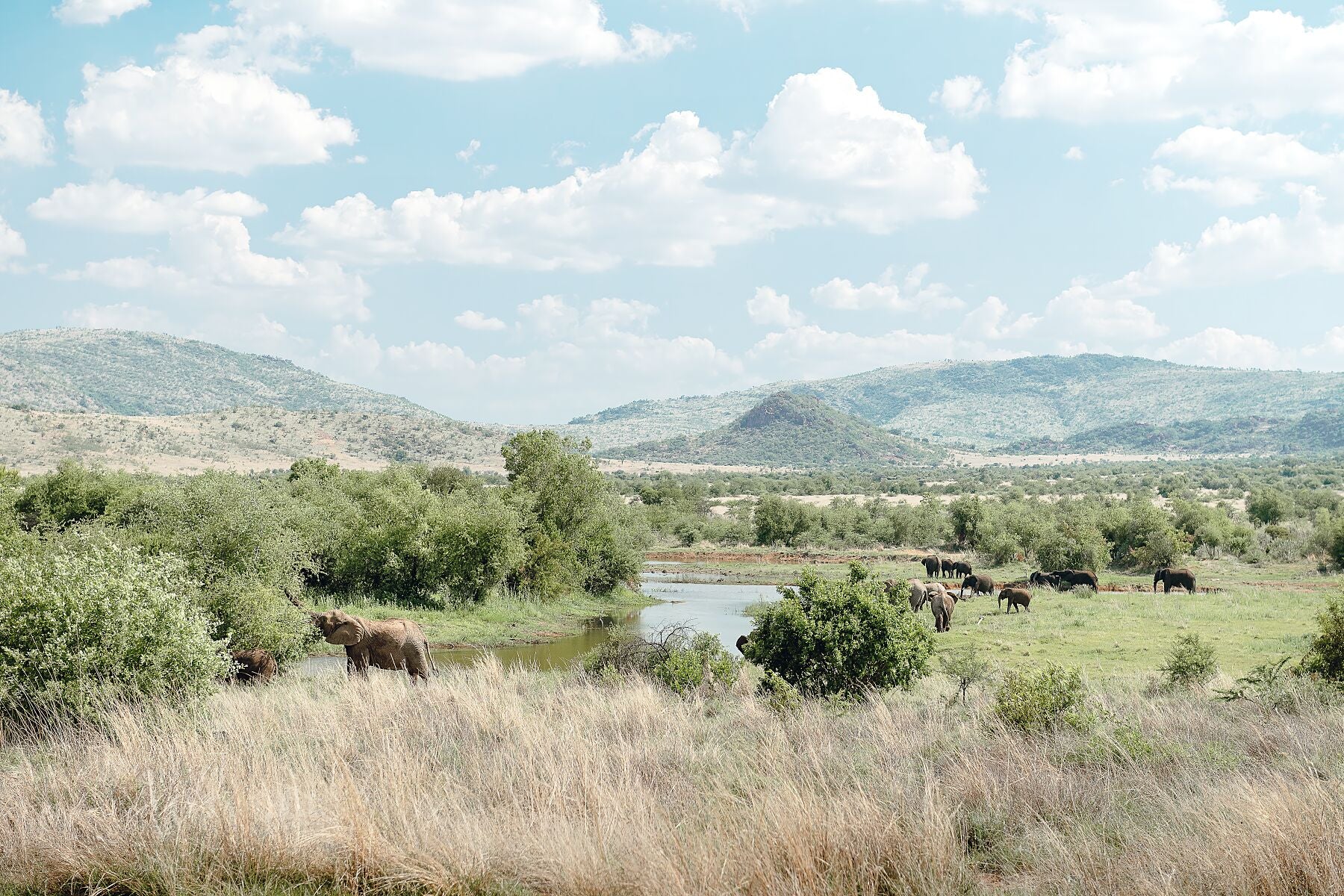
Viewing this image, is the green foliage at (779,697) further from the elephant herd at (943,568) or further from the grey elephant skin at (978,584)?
the elephant herd at (943,568)

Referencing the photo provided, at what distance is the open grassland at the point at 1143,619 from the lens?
24.2m

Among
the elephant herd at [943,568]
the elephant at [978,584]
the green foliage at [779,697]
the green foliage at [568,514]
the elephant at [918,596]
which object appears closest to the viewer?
the green foliage at [779,697]

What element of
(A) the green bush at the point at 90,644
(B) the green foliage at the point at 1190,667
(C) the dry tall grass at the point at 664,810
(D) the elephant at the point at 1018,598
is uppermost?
(A) the green bush at the point at 90,644

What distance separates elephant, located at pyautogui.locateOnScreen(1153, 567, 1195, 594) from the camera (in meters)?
42.0

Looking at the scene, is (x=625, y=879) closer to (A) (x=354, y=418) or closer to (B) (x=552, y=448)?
(B) (x=552, y=448)

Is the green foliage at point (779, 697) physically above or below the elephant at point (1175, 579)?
above

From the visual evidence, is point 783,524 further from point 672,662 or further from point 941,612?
point 672,662

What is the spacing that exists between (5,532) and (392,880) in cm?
2451

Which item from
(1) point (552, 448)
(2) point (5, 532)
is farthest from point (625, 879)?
(1) point (552, 448)

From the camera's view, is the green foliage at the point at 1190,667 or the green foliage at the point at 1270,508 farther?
the green foliage at the point at 1270,508

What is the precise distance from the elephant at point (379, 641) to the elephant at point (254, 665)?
1.11m

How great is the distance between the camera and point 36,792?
6836 mm

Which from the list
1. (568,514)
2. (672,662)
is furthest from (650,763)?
(568,514)

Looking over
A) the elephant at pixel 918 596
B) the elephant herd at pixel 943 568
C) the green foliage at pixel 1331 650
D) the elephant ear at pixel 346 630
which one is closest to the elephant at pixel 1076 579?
the elephant herd at pixel 943 568
